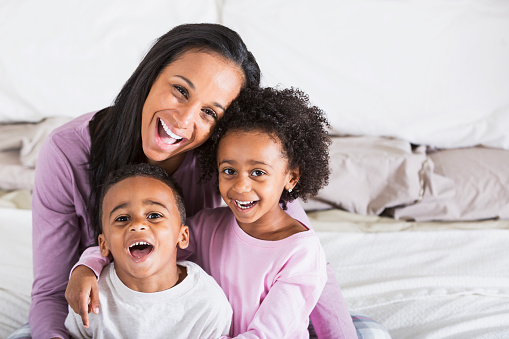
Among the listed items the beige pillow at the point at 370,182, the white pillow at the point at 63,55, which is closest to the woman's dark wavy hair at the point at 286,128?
the beige pillow at the point at 370,182

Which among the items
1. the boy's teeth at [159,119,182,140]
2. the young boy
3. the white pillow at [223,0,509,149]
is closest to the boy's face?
the young boy

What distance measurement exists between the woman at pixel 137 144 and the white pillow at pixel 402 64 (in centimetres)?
92

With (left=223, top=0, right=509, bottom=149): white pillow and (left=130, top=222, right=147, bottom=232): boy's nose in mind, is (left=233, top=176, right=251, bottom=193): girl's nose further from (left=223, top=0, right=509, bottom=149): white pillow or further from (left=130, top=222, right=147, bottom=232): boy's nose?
(left=223, top=0, right=509, bottom=149): white pillow

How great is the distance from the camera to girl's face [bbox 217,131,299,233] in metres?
1.30

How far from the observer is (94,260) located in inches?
52.9

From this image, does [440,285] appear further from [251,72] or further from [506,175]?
[251,72]

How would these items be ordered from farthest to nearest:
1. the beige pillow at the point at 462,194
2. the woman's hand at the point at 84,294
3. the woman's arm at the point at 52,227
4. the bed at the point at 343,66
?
1. the bed at the point at 343,66
2. the beige pillow at the point at 462,194
3. the woman's arm at the point at 52,227
4. the woman's hand at the point at 84,294

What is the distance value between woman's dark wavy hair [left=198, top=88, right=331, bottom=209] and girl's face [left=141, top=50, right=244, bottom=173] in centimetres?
4

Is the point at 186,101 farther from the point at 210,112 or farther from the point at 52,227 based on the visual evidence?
the point at 52,227

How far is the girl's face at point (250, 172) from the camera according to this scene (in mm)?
1299

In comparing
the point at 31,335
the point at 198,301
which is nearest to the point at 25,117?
the point at 31,335

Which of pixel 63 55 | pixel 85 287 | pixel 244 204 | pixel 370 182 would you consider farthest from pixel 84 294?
pixel 63 55

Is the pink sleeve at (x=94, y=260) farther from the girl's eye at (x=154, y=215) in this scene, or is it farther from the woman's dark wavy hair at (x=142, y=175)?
the girl's eye at (x=154, y=215)

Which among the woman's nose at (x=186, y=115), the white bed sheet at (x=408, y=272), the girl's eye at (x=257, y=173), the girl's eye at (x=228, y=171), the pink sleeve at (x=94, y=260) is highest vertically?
the woman's nose at (x=186, y=115)
